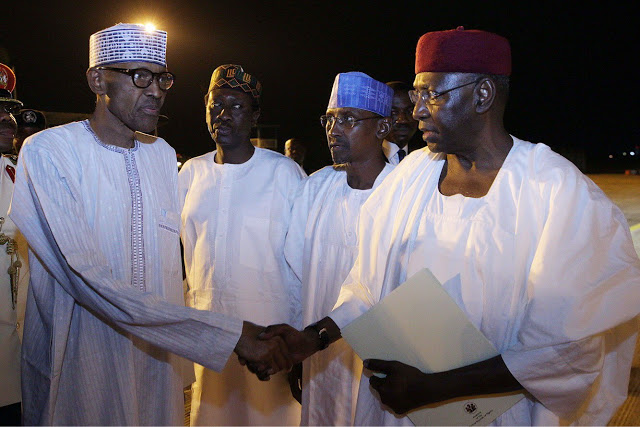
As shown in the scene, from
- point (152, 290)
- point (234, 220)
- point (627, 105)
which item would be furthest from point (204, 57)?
point (627, 105)

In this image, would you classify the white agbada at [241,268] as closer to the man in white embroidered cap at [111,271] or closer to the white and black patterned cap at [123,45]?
the man in white embroidered cap at [111,271]

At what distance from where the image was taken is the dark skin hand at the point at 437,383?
1979 millimetres

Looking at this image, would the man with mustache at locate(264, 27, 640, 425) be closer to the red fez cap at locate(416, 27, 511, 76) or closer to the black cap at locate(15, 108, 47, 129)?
the red fez cap at locate(416, 27, 511, 76)

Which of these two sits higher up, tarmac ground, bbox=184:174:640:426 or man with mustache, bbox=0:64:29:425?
man with mustache, bbox=0:64:29:425

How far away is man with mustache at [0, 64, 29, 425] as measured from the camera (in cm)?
325

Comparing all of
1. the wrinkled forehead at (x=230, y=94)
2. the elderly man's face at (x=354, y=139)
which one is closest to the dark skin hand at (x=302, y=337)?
the elderly man's face at (x=354, y=139)

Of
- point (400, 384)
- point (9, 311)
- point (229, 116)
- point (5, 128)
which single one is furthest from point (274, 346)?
point (5, 128)

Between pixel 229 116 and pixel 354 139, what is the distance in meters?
0.96

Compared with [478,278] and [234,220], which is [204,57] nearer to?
[234,220]

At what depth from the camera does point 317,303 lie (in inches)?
146

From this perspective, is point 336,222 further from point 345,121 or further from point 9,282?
point 9,282

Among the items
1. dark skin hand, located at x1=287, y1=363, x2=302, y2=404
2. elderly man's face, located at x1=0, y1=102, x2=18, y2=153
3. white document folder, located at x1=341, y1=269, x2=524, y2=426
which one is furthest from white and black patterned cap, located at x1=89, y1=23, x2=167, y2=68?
dark skin hand, located at x1=287, y1=363, x2=302, y2=404

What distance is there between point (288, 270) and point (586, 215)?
2.41 meters

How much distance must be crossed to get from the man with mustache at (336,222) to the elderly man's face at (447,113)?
1322mm
